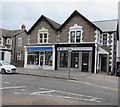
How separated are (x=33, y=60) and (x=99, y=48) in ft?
32.4

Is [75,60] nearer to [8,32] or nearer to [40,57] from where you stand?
[40,57]

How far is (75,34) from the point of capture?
100 ft

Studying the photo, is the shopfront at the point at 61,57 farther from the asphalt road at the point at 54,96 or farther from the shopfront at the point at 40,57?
the asphalt road at the point at 54,96

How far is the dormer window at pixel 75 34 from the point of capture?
3027 centimetres

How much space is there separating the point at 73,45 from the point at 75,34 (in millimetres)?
1678

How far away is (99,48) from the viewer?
30.6 m

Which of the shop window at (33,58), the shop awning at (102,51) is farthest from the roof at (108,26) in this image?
the shop window at (33,58)

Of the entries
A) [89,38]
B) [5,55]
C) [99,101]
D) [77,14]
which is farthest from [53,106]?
[5,55]

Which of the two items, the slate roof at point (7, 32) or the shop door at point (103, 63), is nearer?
the shop door at point (103, 63)

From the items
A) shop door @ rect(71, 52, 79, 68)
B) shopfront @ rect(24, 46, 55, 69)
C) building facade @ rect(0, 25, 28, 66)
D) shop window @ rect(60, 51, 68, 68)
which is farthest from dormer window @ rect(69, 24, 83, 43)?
building facade @ rect(0, 25, 28, 66)

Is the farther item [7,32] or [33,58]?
[7,32]

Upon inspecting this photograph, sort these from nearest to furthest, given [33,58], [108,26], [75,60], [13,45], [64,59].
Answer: [75,60] → [64,59] → [108,26] → [33,58] → [13,45]

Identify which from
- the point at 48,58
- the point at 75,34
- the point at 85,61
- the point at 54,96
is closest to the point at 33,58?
the point at 48,58

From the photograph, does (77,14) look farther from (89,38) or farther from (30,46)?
(30,46)
